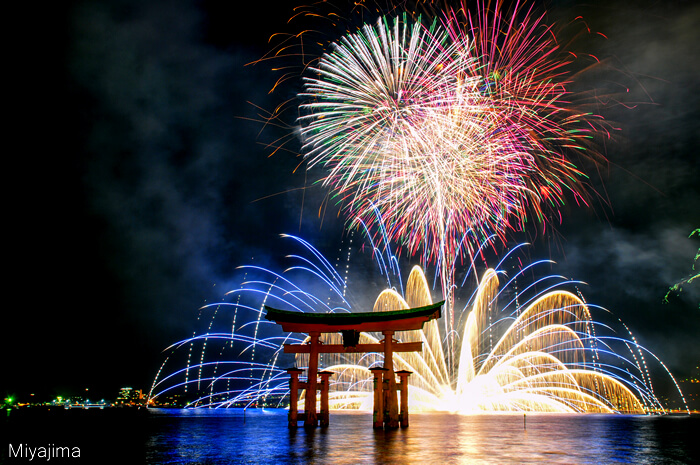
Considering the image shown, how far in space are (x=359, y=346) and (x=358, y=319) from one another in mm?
2099

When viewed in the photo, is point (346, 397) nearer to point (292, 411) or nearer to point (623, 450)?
point (292, 411)

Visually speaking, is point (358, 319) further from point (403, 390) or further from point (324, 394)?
point (324, 394)

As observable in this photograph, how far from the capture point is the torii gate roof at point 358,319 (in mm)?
22656

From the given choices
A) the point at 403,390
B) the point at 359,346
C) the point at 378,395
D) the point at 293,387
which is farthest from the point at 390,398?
the point at 293,387

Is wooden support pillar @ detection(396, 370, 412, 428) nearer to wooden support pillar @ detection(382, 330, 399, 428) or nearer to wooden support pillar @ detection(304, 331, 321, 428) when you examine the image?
wooden support pillar @ detection(382, 330, 399, 428)

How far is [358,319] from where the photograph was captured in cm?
2327

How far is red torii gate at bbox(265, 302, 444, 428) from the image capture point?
74.9 ft

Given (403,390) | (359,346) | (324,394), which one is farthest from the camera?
(324,394)

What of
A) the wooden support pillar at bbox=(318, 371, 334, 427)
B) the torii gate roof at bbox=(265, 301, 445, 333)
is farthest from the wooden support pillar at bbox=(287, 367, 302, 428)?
the torii gate roof at bbox=(265, 301, 445, 333)

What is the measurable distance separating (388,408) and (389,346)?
3145 mm

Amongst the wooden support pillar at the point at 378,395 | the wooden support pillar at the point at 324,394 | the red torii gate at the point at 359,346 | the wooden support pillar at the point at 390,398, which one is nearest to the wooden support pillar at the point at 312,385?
the red torii gate at the point at 359,346

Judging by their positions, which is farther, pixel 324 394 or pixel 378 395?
pixel 324 394

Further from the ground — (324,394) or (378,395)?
(378,395)

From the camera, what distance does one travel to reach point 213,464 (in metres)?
11.9
